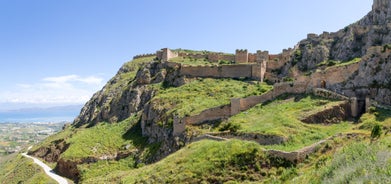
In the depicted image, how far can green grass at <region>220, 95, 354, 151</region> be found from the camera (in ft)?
94.1

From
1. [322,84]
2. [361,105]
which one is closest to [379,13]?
[322,84]

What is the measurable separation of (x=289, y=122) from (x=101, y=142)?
29990mm

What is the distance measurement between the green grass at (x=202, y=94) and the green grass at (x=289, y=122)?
7053mm

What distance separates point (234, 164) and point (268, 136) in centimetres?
408

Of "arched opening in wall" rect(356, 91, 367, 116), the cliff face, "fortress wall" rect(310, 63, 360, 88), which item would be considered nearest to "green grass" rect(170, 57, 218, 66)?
the cliff face

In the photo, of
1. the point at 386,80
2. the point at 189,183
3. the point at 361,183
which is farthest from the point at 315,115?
the point at 361,183

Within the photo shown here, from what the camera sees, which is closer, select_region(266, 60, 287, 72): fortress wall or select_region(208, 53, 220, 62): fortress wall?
select_region(266, 60, 287, 72): fortress wall

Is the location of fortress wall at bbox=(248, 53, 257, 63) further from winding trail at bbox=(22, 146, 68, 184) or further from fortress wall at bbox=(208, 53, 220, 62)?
winding trail at bbox=(22, 146, 68, 184)

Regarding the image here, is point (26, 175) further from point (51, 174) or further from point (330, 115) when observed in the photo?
point (330, 115)

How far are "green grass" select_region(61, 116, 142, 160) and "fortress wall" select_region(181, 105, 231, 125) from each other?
11941 mm

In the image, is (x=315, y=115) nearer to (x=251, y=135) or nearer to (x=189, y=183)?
(x=251, y=135)

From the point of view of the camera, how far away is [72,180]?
48562mm

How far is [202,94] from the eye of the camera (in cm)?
5022

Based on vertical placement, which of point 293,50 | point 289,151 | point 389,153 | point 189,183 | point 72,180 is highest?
point 293,50
